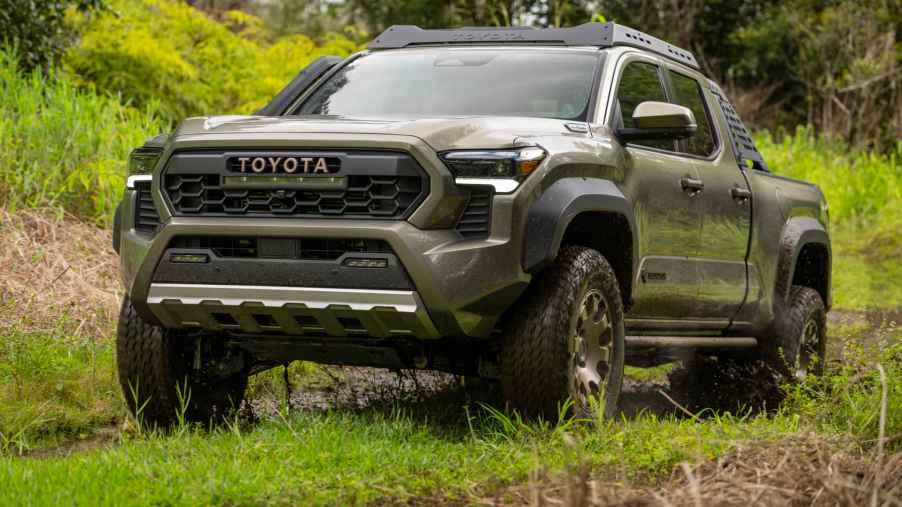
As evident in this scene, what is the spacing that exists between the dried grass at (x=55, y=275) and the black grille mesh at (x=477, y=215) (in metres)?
3.29

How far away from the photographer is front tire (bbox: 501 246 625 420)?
5145 mm

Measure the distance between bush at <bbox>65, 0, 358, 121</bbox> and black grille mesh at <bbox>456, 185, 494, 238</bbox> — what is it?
8360 mm

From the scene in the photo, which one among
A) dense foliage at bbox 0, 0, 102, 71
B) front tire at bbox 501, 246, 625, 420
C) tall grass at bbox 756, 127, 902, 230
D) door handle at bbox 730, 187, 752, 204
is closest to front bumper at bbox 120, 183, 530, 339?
front tire at bbox 501, 246, 625, 420

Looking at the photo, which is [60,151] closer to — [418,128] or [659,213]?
[659,213]

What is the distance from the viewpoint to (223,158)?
517 cm

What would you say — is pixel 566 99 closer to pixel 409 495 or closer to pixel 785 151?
pixel 409 495

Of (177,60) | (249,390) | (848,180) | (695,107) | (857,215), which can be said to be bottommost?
(857,215)

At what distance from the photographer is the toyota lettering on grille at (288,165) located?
5023 mm

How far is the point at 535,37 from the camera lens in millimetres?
6750

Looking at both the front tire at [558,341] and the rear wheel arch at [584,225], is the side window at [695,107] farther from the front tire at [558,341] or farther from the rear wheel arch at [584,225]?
the front tire at [558,341]

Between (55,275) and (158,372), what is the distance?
2913mm

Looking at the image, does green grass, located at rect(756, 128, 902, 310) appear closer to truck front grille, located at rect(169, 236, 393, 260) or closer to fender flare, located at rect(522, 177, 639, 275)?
fender flare, located at rect(522, 177, 639, 275)

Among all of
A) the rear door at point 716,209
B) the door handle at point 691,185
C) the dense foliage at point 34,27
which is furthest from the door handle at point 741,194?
the dense foliage at point 34,27

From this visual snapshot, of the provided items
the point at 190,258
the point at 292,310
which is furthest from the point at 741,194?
the point at 190,258
